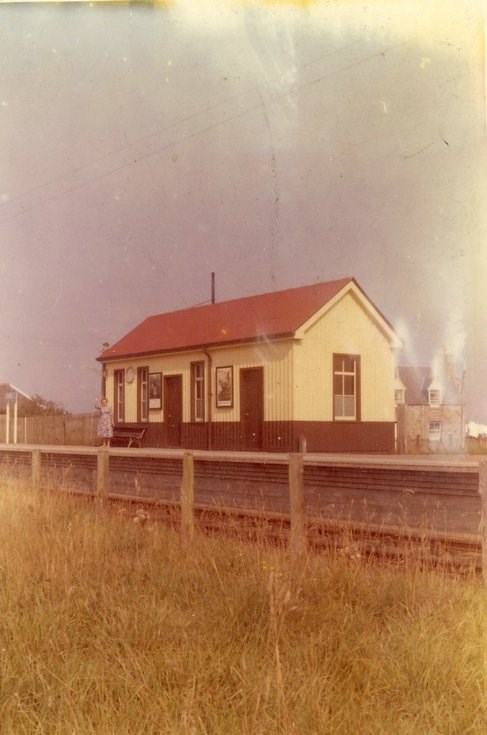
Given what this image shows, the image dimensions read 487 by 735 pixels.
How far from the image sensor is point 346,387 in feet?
79.4

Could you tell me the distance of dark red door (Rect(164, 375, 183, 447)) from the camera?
27.2 meters

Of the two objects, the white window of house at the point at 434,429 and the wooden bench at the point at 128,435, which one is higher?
the wooden bench at the point at 128,435

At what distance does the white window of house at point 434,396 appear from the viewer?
207 feet

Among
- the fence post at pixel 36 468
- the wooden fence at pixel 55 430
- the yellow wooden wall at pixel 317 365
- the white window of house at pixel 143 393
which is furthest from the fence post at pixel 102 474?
the wooden fence at pixel 55 430

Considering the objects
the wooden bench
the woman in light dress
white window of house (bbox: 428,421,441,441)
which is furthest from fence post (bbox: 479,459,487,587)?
white window of house (bbox: 428,421,441,441)

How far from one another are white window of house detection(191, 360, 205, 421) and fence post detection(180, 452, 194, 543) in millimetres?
17832

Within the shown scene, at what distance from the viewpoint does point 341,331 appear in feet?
78.8

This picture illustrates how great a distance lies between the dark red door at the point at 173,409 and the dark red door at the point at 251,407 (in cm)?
339

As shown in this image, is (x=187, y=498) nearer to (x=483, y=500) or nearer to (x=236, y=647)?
(x=483, y=500)

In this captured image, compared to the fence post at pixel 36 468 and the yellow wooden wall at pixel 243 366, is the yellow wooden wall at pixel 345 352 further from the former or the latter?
the fence post at pixel 36 468

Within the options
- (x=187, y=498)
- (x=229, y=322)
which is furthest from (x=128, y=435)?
(x=187, y=498)

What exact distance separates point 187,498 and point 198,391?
18506 millimetres

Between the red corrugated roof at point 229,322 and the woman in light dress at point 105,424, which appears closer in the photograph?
the red corrugated roof at point 229,322

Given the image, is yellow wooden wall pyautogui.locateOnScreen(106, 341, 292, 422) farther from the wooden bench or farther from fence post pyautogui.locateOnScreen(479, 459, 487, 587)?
fence post pyautogui.locateOnScreen(479, 459, 487, 587)
